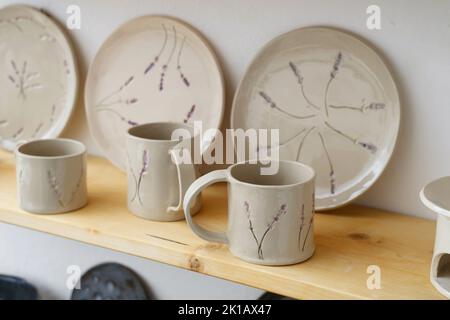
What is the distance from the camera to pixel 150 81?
2.87 feet

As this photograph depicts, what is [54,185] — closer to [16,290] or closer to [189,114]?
[189,114]

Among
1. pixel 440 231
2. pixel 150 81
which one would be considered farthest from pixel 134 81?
pixel 440 231

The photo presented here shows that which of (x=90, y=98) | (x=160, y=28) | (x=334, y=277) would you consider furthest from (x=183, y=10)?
(x=334, y=277)

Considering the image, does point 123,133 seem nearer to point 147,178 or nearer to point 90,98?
point 90,98

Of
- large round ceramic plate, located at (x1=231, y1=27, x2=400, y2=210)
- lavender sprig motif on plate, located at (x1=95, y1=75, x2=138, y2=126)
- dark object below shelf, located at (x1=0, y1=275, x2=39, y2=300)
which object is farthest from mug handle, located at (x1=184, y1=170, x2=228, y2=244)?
dark object below shelf, located at (x1=0, y1=275, x2=39, y2=300)

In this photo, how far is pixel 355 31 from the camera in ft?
2.44

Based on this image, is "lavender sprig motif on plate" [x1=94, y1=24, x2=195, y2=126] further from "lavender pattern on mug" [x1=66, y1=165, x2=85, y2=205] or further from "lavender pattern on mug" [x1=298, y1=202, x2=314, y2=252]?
"lavender pattern on mug" [x1=298, y1=202, x2=314, y2=252]

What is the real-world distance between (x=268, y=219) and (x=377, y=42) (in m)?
0.26

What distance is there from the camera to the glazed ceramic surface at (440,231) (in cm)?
59

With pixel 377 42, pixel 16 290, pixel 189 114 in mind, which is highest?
pixel 377 42

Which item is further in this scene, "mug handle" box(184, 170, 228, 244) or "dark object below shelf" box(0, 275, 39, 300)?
"dark object below shelf" box(0, 275, 39, 300)

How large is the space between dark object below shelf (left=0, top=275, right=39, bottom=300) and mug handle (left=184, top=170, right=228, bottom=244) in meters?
0.59

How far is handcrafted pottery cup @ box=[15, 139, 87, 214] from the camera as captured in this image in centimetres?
75
